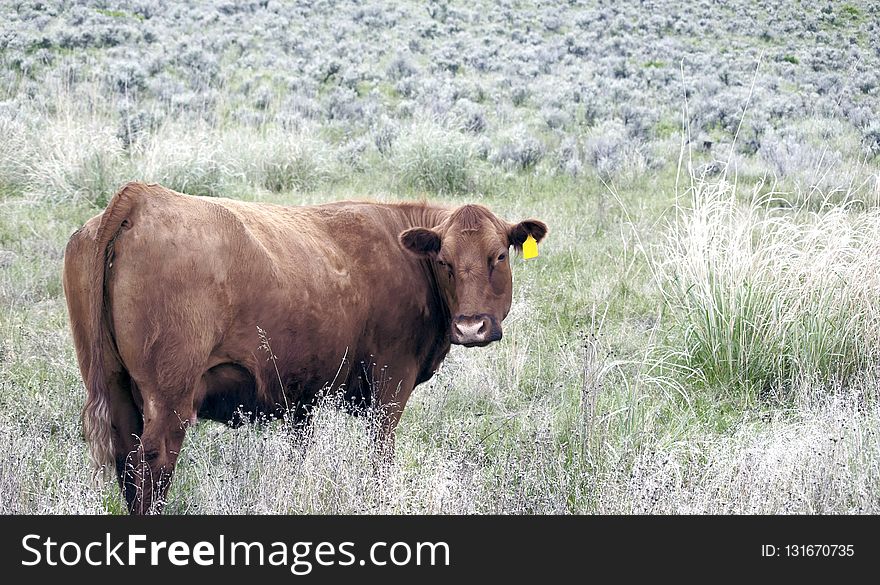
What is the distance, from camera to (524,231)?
19.1ft

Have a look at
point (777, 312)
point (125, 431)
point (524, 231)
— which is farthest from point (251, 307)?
point (777, 312)

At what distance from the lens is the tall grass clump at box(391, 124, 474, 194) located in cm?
1333

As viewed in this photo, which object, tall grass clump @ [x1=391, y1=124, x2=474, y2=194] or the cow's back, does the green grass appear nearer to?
the cow's back

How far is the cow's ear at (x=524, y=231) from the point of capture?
5.77 meters

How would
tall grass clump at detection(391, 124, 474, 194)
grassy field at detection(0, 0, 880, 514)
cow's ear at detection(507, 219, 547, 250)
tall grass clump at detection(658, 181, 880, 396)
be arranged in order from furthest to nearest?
tall grass clump at detection(391, 124, 474, 194) < tall grass clump at detection(658, 181, 880, 396) < cow's ear at detection(507, 219, 547, 250) < grassy field at detection(0, 0, 880, 514)

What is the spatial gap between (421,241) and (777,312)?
2.93 m

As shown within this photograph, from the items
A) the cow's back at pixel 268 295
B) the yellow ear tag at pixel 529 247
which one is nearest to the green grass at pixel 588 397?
the cow's back at pixel 268 295

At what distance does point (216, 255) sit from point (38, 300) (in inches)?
183

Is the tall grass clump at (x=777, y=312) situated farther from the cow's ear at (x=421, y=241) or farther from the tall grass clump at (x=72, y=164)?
the tall grass clump at (x=72, y=164)

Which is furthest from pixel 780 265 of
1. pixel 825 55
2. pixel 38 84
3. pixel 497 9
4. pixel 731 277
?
pixel 497 9

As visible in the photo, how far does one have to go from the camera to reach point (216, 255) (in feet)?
14.7

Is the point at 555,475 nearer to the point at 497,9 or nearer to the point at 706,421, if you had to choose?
the point at 706,421

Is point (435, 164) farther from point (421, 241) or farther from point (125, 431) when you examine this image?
point (125, 431)

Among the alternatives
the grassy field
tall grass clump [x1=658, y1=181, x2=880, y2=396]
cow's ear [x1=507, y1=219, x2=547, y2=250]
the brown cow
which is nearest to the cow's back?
the brown cow
